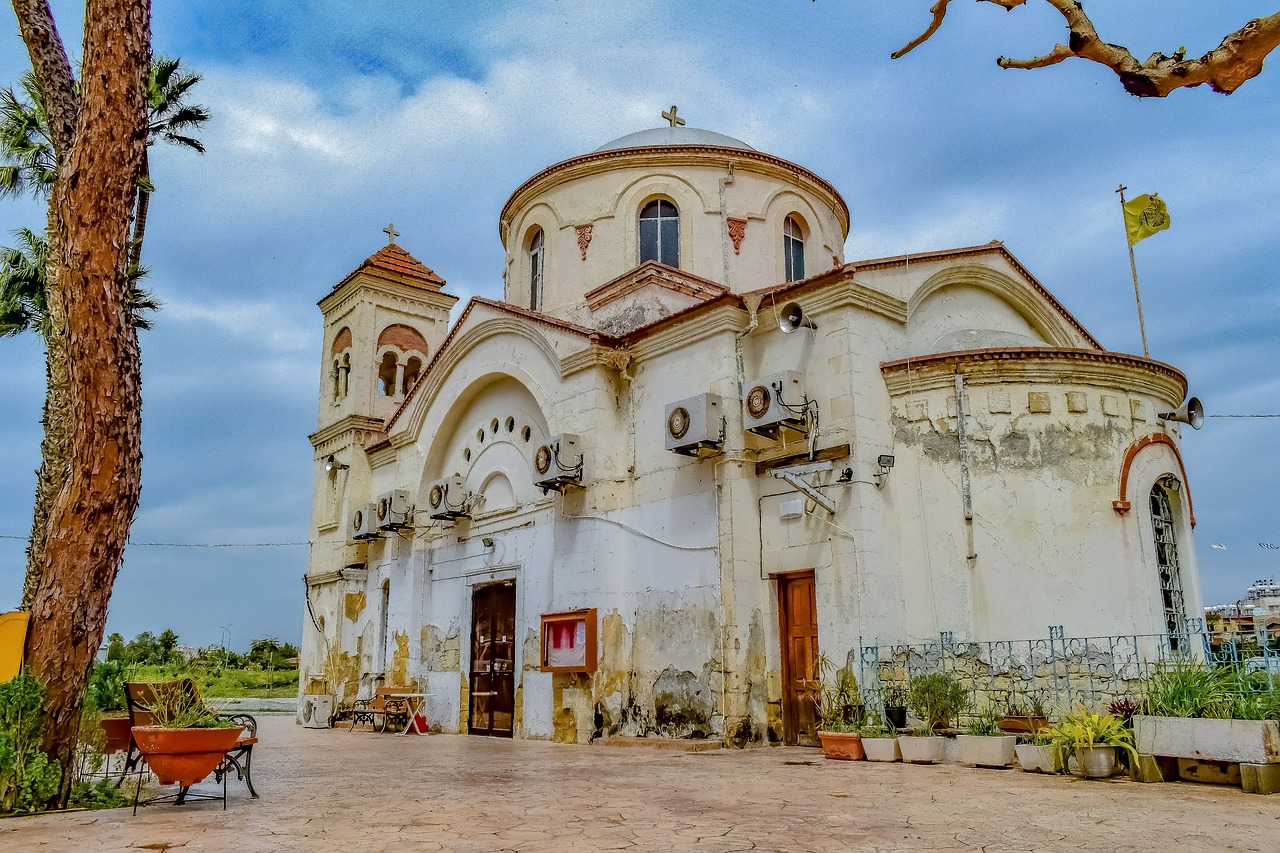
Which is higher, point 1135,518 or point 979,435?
point 979,435

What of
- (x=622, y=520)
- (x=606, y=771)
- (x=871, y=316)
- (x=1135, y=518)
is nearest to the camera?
(x=606, y=771)

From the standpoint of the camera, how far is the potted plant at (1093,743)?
25.7 feet

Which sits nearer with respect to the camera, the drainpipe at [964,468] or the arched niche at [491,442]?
the drainpipe at [964,468]

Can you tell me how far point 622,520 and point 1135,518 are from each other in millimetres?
6403

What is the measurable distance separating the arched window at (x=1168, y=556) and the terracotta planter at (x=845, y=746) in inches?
170

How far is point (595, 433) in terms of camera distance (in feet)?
45.2

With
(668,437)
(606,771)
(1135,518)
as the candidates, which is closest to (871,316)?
(668,437)

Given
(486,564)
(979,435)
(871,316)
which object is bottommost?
(486,564)

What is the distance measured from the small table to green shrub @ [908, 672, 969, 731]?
9.54 metres

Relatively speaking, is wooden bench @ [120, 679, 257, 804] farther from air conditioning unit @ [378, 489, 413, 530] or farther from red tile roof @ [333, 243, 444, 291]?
red tile roof @ [333, 243, 444, 291]

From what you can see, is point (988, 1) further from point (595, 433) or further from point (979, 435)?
point (595, 433)

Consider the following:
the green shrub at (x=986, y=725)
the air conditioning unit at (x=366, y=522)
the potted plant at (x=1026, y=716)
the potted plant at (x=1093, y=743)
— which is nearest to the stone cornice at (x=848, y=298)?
the potted plant at (x=1026, y=716)

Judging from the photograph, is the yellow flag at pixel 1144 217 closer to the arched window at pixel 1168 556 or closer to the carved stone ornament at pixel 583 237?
the arched window at pixel 1168 556

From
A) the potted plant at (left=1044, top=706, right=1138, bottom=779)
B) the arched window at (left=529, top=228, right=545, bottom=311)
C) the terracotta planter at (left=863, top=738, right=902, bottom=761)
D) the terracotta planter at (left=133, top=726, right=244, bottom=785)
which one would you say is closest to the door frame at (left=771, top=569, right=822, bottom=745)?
the terracotta planter at (left=863, top=738, right=902, bottom=761)
